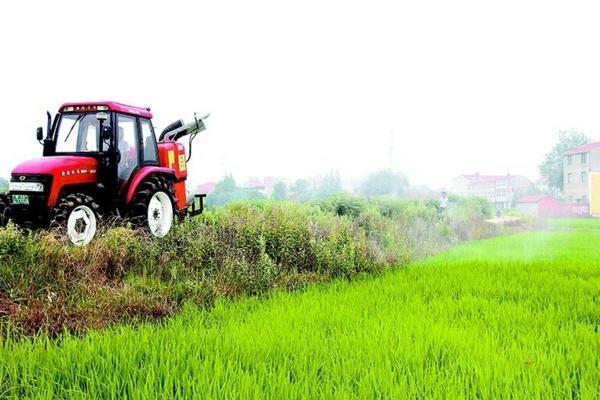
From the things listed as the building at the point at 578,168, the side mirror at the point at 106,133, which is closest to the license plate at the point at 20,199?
the side mirror at the point at 106,133

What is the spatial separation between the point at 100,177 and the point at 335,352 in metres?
4.05

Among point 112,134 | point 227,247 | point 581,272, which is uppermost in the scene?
point 112,134

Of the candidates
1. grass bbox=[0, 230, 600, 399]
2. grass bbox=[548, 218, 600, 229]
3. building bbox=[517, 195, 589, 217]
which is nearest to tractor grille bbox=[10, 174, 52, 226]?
grass bbox=[0, 230, 600, 399]

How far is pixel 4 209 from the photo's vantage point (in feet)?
19.5

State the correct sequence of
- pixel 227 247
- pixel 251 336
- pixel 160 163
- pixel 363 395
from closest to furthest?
pixel 363 395
pixel 251 336
pixel 227 247
pixel 160 163

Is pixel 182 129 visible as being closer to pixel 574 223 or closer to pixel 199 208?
pixel 199 208

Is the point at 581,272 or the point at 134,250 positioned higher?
the point at 134,250

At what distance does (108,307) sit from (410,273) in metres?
4.69

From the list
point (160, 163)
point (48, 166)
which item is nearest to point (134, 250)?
point (48, 166)

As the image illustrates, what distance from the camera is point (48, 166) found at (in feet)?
18.3

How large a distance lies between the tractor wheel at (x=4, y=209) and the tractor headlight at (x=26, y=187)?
0.28 metres

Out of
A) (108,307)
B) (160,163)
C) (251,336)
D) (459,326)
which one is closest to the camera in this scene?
(251,336)

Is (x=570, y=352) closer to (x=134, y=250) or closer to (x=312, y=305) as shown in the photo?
(x=312, y=305)

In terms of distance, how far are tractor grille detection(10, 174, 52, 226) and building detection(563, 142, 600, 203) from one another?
2383 cm
